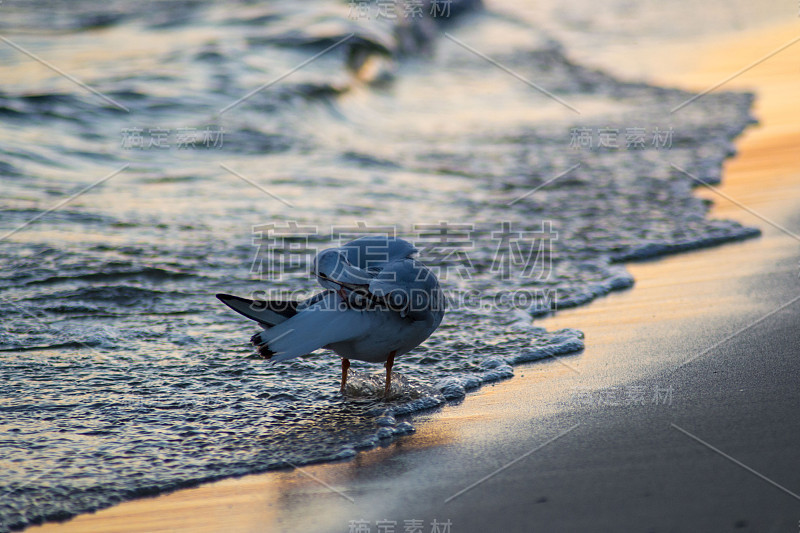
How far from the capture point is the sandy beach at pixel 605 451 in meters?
2.51

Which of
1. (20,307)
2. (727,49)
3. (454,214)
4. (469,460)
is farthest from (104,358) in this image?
(727,49)

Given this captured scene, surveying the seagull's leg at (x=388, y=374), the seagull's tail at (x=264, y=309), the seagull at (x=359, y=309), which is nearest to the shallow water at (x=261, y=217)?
the seagull's leg at (x=388, y=374)

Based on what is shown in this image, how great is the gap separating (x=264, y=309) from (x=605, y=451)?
4.45ft

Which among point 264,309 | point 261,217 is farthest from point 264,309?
point 261,217

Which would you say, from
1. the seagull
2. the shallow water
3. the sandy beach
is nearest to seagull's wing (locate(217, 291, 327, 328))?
the seagull

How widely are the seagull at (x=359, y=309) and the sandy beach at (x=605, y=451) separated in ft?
1.29

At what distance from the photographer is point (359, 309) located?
3.21m

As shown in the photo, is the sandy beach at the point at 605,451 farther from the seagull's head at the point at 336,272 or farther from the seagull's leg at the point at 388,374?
the seagull's head at the point at 336,272

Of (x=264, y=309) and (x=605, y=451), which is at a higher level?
(x=264, y=309)

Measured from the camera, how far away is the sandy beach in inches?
98.7

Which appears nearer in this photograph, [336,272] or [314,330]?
[314,330]

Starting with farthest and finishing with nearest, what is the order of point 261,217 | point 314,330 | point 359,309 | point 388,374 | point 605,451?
1. point 261,217
2. point 388,374
3. point 359,309
4. point 314,330
5. point 605,451

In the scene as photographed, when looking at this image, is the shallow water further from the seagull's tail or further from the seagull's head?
the seagull's head

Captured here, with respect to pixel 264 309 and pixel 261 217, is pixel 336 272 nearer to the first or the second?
pixel 264 309
